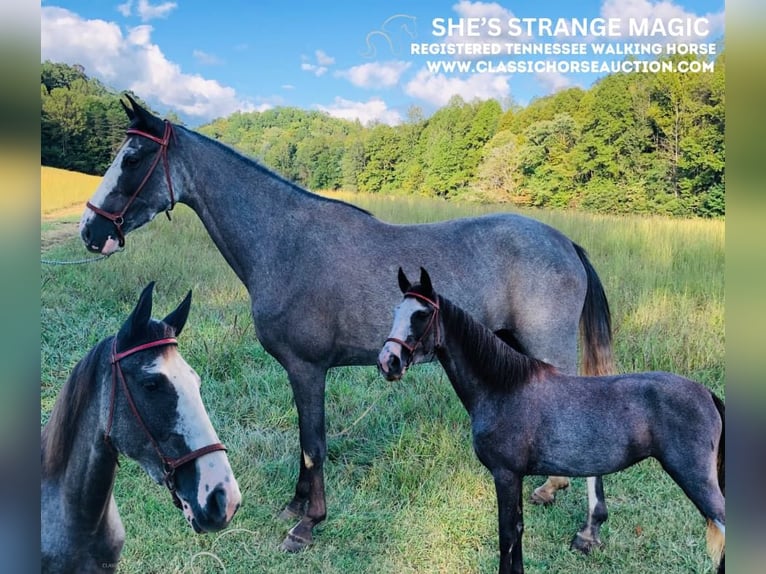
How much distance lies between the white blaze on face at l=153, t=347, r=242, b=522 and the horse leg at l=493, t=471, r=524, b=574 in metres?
1.07

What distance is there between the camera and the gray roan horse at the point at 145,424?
5.98 feet

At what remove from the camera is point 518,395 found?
7.51 feet

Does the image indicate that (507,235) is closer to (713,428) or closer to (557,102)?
(557,102)

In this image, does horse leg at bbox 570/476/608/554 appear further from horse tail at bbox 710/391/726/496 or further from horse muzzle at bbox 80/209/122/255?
horse muzzle at bbox 80/209/122/255

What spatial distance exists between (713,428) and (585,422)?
0.50 metres

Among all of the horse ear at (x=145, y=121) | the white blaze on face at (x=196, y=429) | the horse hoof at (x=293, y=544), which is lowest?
the horse hoof at (x=293, y=544)

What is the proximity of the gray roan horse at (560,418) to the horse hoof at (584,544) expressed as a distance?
482 mm

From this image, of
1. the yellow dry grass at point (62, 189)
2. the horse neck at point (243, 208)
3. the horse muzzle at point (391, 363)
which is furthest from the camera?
the yellow dry grass at point (62, 189)

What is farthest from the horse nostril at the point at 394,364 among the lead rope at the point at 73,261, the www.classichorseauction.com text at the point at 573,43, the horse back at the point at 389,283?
the lead rope at the point at 73,261

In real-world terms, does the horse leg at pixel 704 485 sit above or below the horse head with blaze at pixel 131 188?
below

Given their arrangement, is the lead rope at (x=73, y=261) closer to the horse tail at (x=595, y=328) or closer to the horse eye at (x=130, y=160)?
the horse eye at (x=130, y=160)

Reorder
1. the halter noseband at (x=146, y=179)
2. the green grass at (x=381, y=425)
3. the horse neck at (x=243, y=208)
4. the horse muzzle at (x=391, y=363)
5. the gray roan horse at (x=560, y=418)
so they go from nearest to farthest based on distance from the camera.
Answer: the horse muzzle at (x=391, y=363) → the gray roan horse at (x=560, y=418) → the halter noseband at (x=146, y=179) → the green grass at (x=381, y=425) → the horse neck at (x=243, y=208)
